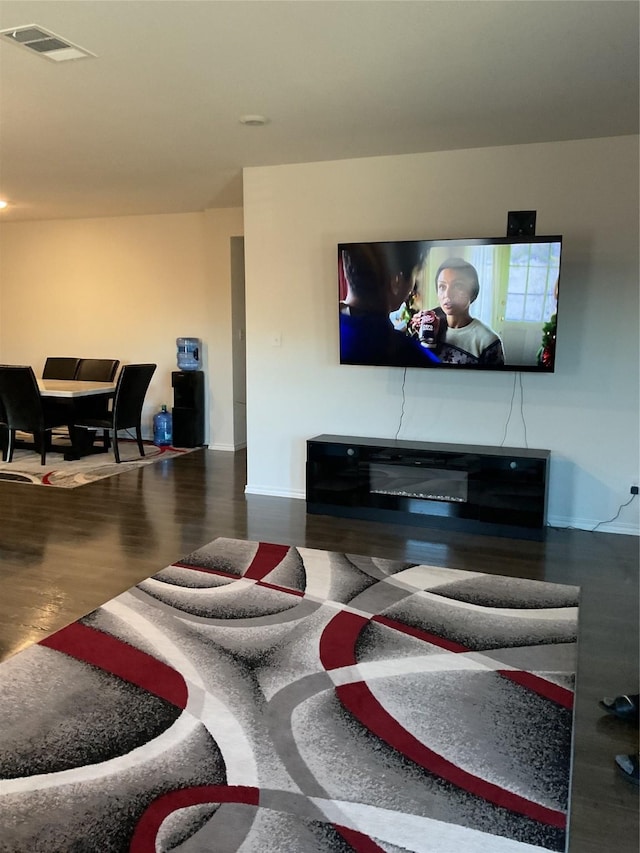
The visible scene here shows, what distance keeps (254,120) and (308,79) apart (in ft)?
2.28

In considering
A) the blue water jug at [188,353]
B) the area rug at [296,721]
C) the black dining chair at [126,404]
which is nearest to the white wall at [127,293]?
the blue water jug at [188,353]

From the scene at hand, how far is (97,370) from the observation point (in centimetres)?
743

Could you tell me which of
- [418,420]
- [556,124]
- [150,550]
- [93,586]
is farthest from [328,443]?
[556,124]

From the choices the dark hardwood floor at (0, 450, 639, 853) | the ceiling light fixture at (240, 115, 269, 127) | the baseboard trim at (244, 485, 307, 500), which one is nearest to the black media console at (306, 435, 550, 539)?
the dark hardwood floor at (0, 450, 639, 853)

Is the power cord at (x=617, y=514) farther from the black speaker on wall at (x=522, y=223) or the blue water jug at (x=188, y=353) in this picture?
the blue water jug at (x=188, y=353)

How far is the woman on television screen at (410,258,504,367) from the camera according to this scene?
4.18m

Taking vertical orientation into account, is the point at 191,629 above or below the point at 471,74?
below

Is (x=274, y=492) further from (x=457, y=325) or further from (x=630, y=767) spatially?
(x=630, y=767)

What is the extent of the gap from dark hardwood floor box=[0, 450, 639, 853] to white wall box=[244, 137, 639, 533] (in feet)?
1.65

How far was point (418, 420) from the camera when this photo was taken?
4785mm

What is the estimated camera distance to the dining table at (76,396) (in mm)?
6262

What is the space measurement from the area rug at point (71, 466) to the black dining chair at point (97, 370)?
2.60 feet

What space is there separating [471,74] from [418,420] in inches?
90.4

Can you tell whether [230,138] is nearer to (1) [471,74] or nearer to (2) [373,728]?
(1) [471,74]
